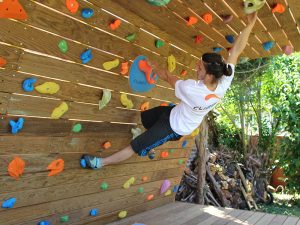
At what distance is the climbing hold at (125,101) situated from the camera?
3.48 metres

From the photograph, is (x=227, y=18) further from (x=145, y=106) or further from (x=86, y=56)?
(x=86, y=56)

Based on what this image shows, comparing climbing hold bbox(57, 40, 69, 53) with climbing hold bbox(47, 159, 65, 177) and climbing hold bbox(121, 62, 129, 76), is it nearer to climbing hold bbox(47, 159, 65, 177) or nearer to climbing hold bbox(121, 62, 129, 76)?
climbing hold bbox(121, 62, 129, 76)

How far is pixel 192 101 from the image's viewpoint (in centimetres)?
332

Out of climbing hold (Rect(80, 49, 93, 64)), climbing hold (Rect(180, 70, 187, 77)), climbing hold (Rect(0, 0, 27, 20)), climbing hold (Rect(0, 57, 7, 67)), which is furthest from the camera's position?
climbing hold (Rect(180, 70, 187, 77))

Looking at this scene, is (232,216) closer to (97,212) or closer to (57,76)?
(97,212)

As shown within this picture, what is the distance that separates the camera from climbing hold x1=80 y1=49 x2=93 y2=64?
112 inches

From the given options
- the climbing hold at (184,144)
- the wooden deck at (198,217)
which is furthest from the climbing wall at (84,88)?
the climbing hold at (184,144)

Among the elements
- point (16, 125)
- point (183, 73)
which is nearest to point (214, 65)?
point (183, 73)

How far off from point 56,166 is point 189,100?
131 centimetres

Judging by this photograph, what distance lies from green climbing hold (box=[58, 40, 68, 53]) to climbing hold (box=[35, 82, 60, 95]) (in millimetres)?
258

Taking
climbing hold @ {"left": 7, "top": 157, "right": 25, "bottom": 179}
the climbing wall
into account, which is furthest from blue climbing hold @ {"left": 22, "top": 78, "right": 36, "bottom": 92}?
climbing hold @ {"left": 7, "top": 157, "right": 25, "bottom": 179}

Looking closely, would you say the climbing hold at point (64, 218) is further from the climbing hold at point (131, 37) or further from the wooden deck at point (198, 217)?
the climbing hold at point (131, 37)

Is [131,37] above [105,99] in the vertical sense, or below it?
above

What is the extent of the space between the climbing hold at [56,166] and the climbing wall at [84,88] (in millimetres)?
33
